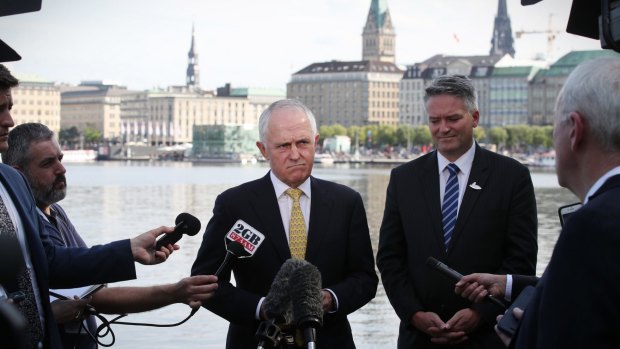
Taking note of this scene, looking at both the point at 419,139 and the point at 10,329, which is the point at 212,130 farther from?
the point at 10,329

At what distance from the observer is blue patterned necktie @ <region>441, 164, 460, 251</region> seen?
4.59 m

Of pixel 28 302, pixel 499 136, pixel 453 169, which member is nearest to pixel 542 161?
pixel 499 136

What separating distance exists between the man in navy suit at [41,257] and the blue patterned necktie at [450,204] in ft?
5.44

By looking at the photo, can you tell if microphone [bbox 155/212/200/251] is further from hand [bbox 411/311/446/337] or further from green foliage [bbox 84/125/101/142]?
green foliage [bbox 84/125/101/142]

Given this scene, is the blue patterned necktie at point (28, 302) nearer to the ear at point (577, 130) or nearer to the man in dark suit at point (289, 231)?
the man in dark suit at point (289, 231)

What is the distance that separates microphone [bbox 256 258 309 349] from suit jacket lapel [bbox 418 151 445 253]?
1.42m

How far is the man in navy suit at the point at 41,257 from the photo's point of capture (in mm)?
2838

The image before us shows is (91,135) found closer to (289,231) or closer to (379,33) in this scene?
(379,33)

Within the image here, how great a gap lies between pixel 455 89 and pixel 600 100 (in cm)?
230

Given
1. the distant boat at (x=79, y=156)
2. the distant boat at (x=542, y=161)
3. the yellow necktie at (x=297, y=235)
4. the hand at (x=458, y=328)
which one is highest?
the yellow necktie at (x=297, y=235)

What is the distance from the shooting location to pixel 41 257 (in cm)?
296

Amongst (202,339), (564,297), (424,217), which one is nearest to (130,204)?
(202,339)

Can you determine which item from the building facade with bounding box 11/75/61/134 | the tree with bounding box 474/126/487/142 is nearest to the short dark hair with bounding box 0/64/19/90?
the tree with bounding box 474/126/487/142

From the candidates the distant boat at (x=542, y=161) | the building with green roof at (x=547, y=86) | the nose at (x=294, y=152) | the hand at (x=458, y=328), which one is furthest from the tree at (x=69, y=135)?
the nose at (x=294, y=152)
